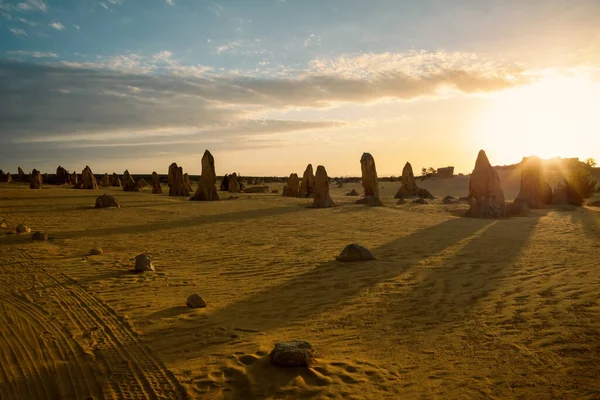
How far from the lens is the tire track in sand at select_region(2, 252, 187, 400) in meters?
3.90

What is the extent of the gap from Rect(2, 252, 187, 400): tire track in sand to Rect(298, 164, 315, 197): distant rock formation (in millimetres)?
26025

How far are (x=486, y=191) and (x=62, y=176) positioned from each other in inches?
2010

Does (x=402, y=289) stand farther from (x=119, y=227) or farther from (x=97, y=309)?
(x=119, y=227)

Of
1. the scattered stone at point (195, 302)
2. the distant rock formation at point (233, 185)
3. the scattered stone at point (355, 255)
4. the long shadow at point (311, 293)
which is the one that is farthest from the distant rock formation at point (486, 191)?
the distant rock formation at point (233, 185)

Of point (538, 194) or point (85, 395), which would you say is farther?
point (538, 194)

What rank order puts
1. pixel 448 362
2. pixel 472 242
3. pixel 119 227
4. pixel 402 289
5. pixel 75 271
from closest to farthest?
pixel 448 362
pixel 402 289
pixel 75 271
pixel 472 242
pixel 119 227

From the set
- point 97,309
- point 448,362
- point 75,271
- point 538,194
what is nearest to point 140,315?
point 97,309

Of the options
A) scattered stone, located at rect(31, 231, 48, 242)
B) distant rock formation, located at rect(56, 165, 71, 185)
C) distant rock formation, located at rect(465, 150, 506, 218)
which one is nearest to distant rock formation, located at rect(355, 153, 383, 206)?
distant rock formation, located at rect(465, 150, 506, 218)

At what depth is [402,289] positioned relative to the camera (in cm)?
726

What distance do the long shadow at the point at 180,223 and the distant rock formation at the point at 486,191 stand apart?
8.63m

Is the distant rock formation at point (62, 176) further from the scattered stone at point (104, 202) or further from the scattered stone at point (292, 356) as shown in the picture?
the scattered stone at point (292, 356)

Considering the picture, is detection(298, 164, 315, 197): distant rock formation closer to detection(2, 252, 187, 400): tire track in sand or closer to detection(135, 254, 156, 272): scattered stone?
detection(135, 254, 156, 272): scattered stone

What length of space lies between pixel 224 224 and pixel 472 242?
29.2ft

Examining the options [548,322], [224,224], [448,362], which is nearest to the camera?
[448,362]
